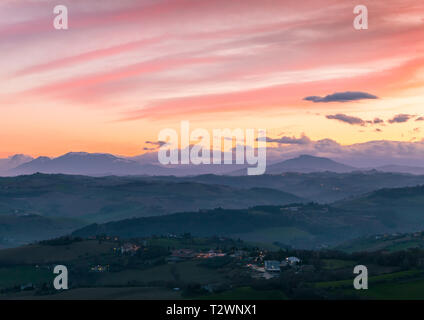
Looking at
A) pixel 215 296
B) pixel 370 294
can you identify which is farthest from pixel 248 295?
pixel 370 294
